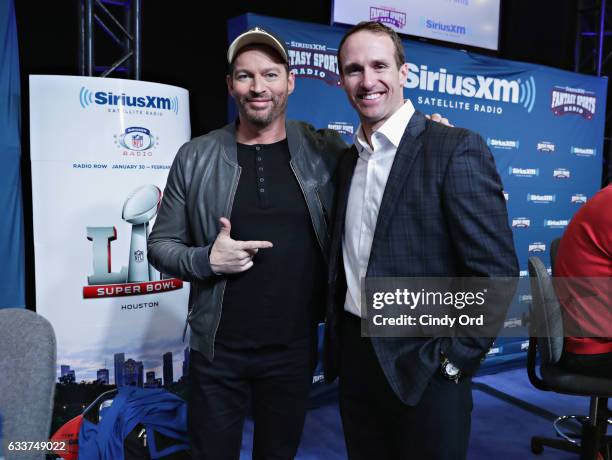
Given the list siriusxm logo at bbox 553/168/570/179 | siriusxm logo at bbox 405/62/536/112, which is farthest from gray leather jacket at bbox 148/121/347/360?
siriusxm logo at bbox 553/168/570/179

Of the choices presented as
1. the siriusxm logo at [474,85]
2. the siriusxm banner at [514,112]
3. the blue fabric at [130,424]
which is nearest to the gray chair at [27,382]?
the blue fabric at [130,424]

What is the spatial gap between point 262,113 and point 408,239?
1.90 ft

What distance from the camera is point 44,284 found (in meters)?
2.66

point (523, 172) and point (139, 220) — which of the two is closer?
point (139, 220)

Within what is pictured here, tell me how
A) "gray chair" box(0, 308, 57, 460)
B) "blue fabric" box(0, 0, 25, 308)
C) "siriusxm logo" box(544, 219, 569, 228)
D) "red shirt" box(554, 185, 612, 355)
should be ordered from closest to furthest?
"gray chair" box(0, 308, 57, 460), "red shirt" box(554, 185, 612, 355), "blue fabric" box(0, 0, 25, 308), "siriusxm logo" box(544, 219, 569, 228)

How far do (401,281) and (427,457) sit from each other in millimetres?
425

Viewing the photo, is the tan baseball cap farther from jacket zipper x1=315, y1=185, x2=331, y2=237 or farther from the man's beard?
jacket zipper x1=315, y1=185, x2=331, y2=237

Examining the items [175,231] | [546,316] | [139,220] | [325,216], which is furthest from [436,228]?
[139,220]

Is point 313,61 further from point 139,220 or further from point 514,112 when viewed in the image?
point 514,112

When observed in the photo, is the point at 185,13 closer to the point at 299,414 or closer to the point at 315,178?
the point at 315,178

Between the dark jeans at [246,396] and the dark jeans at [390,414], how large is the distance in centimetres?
17

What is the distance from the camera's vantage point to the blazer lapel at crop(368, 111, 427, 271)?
1340mm

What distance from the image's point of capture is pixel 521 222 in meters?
4.42

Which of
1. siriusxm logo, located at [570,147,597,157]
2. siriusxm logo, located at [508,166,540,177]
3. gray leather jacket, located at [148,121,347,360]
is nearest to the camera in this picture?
gray leather jacket, located at [148,121,347,360]
